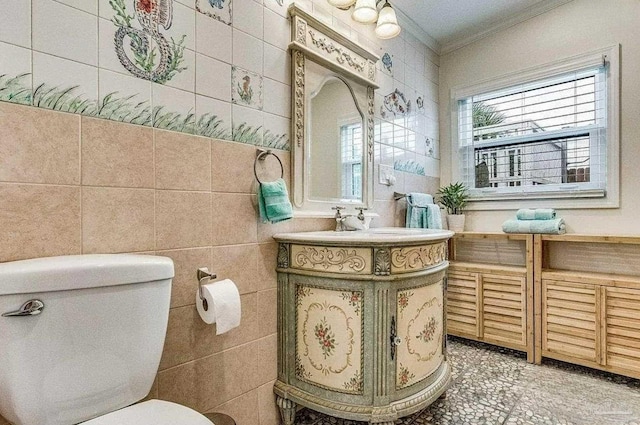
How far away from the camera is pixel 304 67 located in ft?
5.54

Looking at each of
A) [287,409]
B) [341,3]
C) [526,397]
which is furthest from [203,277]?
[526,397]

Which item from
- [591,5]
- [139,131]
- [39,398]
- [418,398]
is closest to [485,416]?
[418,398]

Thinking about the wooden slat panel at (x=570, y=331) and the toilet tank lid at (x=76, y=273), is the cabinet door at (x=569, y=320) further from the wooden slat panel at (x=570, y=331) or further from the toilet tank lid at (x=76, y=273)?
the toilet tank lid at (x=76, y=273)

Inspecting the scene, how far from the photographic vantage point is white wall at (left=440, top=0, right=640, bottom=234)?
7.01 feet

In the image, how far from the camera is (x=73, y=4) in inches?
39.6

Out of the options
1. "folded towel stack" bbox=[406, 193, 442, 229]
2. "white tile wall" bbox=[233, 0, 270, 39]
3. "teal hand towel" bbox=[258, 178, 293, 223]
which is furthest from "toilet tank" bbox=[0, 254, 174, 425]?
"folded towel stack" bbox=[406, 193, 442, 229]

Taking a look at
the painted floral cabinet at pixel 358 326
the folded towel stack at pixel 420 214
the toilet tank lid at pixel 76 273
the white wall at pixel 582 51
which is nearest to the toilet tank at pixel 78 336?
the toilet tank lid at pixel 76 273

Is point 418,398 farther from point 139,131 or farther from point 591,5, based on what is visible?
point 591,5

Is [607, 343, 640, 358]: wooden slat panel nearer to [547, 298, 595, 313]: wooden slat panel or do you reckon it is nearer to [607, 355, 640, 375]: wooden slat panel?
[607, 355, 640, 375]: wooden slat panel

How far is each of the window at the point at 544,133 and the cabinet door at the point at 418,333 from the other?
1.50m

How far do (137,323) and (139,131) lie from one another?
0.62m

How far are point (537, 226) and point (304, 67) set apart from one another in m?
1.79

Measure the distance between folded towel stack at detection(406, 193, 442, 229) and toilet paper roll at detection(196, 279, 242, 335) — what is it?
1.54 m

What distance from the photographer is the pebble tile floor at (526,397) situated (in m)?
1.60
